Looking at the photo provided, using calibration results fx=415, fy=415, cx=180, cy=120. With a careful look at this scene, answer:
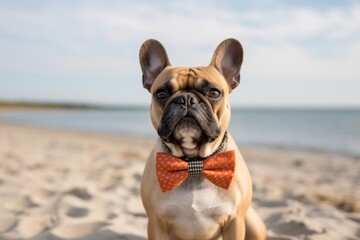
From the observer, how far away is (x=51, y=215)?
3.82 m

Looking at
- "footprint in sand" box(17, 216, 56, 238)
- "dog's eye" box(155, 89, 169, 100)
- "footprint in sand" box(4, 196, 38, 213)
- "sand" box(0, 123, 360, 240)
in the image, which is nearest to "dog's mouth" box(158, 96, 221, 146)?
"dog's eye" box(155, 89, 169, 100)

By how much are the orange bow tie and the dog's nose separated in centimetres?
35

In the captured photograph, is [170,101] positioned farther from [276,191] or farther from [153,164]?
[276,191]

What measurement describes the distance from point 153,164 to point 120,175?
3290mm

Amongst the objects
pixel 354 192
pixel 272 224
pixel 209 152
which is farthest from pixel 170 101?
pixel 354 192

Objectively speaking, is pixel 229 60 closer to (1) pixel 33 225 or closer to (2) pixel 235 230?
(2) pixel 235 230

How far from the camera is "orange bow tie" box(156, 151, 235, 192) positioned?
94.2 inches

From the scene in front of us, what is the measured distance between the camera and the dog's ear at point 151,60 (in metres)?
2.74

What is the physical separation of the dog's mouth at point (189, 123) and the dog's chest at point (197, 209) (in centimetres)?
33

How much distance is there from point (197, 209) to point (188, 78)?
0.77 m

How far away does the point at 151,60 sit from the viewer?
282cm

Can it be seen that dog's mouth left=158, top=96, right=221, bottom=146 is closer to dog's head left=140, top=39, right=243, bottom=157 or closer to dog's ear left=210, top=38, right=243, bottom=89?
dog's head left=140, top=39, right=243, bottom=157

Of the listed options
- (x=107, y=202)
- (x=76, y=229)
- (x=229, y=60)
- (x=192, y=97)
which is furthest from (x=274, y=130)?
(x=192, y=97)

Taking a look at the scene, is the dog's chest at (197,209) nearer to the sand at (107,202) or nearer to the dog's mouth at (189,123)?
the dog's mouth at (189,123)
